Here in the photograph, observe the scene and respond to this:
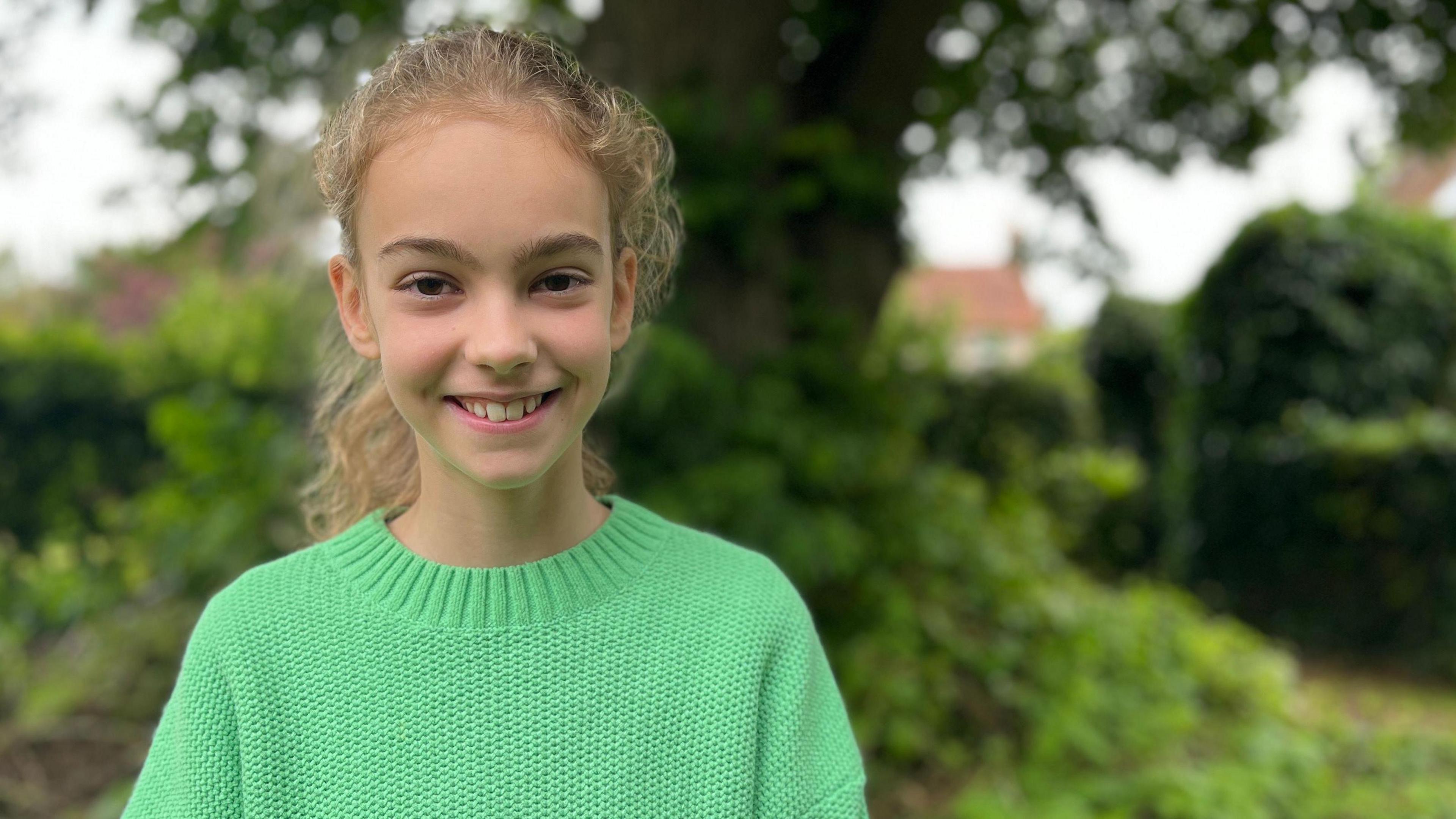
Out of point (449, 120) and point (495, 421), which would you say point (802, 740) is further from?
point (449, 120)

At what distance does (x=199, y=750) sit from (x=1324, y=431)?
7482mm

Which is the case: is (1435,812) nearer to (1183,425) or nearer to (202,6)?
(1183,425)

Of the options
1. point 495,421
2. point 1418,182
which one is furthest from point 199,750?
point 1418,182

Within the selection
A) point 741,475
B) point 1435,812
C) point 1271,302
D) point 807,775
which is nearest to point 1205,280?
point 1271,302

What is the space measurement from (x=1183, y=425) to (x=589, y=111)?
7.48 metres

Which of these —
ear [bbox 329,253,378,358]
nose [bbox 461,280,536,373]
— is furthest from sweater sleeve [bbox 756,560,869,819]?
ear [bbox 329,253,378,358]

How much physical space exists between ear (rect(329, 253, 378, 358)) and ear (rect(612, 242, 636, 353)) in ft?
0.95

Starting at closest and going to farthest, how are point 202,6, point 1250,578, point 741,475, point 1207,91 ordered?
point 741,475
point 202,6
point 1207,91
point 1250,578

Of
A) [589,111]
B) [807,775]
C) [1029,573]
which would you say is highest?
[589,111]

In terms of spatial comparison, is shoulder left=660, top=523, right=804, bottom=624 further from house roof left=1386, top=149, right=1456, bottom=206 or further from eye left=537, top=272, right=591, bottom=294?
house roof left=1386, top=149, right=1456, bottom=206

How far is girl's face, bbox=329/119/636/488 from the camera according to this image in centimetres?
114

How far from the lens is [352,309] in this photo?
4.40ft

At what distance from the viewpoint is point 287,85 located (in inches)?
173

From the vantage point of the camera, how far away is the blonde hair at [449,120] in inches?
47.9
